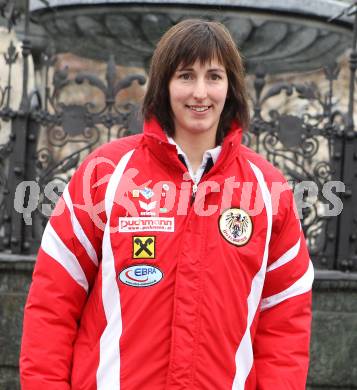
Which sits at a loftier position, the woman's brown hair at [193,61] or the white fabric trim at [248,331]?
the woman's brown hair at [193,61]

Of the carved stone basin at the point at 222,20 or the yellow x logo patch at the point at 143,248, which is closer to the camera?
the yellow x logo patch at the point at 143,248

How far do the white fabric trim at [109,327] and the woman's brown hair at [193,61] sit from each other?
364 mm

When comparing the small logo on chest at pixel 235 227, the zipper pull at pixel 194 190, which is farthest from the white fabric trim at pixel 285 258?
the zipper pull at pixel 194 190

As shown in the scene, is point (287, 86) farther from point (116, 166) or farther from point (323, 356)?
point (116, 166)

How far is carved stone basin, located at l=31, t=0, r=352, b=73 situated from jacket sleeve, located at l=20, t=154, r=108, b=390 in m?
3.51

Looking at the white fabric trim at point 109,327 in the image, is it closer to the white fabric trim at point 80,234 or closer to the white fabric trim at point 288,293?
the white fabric trim at point 80,234

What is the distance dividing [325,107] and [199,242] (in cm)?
293

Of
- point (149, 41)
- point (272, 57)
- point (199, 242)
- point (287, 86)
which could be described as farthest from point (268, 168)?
point (272, 57)

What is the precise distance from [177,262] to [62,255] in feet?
1.08

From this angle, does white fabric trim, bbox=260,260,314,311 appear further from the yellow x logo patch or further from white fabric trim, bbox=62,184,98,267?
white fabric trim, bbox=62,184,98,267

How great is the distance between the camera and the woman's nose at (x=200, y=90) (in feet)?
9.43

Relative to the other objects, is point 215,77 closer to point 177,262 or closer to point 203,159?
point 203,159

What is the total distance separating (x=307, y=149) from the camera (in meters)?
5.66

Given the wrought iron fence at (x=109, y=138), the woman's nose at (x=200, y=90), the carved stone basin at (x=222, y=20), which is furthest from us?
the carved stone basin at (x=222, y=20)
